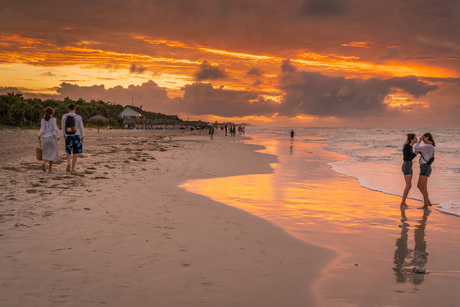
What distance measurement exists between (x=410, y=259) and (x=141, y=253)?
416 cm

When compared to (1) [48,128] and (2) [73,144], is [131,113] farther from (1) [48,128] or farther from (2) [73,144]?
(2) [73,144]

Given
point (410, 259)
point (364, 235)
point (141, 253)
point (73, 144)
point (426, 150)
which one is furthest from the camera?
point (73, 144)

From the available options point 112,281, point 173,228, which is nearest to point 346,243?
point 173,228

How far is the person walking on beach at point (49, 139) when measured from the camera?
1220 centimetres

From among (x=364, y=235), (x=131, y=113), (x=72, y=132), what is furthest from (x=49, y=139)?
(x=131, y=113)

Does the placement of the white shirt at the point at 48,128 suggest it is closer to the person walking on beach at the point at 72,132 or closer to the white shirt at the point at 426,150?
the person walking on beach at the point at 72,132

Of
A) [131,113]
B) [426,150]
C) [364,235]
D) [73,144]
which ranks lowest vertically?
[364,235]

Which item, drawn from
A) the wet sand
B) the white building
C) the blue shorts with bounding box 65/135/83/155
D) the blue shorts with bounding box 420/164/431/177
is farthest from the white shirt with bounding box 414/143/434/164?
the white building

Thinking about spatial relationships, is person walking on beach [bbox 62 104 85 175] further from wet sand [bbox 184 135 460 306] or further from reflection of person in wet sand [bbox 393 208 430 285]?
reflection of person in wet sand [bbox 393 208 430 285]

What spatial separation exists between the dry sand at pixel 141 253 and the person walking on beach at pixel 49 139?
2.60m

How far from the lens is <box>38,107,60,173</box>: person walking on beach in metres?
12.2

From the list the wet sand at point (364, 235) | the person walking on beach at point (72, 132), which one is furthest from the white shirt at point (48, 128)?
the wet sand at point (364, 235)

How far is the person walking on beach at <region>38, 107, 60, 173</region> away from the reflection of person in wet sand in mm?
10848

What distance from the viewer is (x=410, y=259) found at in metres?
5.56
